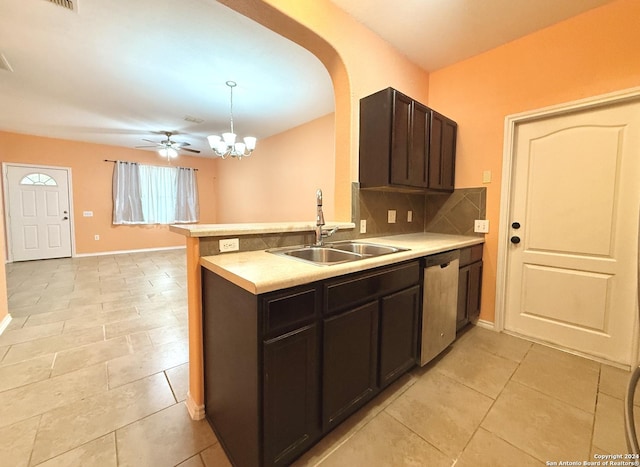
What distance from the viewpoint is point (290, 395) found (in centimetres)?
112

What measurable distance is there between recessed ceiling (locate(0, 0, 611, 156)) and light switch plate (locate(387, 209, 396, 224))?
1573mm

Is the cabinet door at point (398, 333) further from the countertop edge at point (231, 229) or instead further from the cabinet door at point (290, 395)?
the countertop edge at point (231, 229)

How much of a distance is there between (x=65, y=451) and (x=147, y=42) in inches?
124

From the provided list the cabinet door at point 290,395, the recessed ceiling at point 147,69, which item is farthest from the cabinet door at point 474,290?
the recessed ceiling at point 147,69

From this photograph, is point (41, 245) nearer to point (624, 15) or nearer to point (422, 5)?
point (422, 5)

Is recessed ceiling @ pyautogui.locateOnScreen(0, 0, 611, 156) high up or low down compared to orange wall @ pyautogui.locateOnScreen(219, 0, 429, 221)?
up

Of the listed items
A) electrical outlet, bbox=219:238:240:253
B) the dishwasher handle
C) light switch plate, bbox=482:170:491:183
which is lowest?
the dishwasher handle

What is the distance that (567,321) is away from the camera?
2.21 meters

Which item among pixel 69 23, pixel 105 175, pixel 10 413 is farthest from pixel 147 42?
pixel 105 175

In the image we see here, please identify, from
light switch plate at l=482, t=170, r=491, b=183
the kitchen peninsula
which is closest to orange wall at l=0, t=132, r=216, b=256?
the kitchen peninsula

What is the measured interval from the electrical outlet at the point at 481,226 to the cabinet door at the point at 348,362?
1.77 metres

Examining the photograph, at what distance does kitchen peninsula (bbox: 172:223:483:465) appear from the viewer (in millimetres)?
1045

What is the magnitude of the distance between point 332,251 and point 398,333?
69cm

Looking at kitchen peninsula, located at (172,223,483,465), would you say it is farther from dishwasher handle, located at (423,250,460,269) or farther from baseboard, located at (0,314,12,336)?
baseboard, located at (0,314,12,336)
